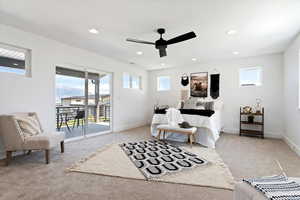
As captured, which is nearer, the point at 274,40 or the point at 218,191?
the point at 218,191

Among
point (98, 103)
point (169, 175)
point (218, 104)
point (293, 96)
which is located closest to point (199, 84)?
point (218, 104)

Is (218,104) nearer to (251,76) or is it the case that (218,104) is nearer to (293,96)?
(251,76)

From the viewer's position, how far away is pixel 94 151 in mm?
3441

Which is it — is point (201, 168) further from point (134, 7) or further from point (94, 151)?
point (134, 7)

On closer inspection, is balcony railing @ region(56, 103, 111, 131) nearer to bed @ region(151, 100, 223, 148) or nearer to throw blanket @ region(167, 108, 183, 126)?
bed @ region(151, 100, 223, 148)

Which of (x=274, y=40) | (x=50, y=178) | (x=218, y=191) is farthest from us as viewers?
(x=274, y=40)

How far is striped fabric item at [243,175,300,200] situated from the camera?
978 mm

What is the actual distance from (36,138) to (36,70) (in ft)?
5.27

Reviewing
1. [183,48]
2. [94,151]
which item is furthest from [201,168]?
[183,48]

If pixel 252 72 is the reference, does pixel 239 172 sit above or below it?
below

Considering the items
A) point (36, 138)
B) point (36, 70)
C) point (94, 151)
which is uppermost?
point (36, 70)

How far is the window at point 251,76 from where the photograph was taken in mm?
5118

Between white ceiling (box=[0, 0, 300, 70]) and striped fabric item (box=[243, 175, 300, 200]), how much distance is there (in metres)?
2.21

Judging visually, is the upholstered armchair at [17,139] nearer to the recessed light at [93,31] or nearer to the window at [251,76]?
the recessed light at [93,31]
